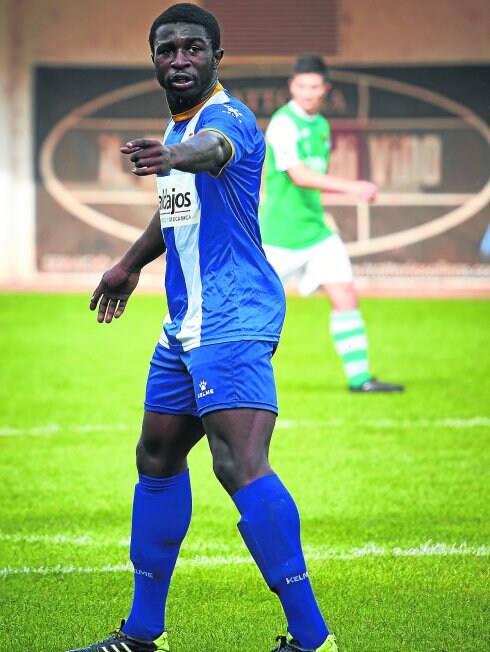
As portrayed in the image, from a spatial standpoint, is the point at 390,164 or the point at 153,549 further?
the point at 390,164

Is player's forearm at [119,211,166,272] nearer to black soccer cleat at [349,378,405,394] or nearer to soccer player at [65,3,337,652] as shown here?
soccer player at [65,3,337,652]

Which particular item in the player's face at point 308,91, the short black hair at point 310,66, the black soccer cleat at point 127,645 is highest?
the short black hair at point 310,66

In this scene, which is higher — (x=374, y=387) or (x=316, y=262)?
(x=316, y=262)

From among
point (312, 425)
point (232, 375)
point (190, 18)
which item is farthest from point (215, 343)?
point (312, 425)

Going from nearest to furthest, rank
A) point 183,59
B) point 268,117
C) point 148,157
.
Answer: point 148,157, point 183,59, point 268,117

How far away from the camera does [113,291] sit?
4453 millimetres

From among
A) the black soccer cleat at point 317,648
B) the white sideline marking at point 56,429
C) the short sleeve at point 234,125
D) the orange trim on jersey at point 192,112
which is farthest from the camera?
the white sideline marking at point 56,429

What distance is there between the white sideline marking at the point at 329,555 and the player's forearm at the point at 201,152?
88.3 inches

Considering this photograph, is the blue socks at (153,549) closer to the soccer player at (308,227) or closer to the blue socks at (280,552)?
the blue socks at (280,552)

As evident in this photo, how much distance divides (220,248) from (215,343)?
0.92 ft

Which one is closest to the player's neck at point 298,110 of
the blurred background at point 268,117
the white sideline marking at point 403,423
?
the white sideline marking at point 403,423

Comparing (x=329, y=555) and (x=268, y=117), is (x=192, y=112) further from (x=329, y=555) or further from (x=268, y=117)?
(x=268, y=117)

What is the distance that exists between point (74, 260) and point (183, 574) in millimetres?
15833

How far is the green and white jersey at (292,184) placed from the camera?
32.4 feet
